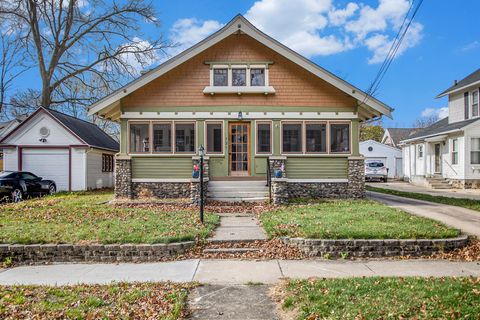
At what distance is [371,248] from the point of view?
7.20 metres

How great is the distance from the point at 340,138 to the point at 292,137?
2.02 meters

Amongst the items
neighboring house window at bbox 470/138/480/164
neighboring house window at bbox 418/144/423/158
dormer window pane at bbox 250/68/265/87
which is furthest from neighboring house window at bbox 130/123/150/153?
neighboring house window at bbox 418/144/423/158

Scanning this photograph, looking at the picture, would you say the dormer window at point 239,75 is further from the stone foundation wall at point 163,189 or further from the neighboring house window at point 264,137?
the stone foundation wall at point 163,189

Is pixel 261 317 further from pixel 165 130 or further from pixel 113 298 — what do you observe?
pixel 165 130

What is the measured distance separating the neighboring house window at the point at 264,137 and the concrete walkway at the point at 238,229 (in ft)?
14.8

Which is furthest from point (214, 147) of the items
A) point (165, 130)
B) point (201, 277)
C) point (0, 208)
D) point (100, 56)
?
point (100, 56)

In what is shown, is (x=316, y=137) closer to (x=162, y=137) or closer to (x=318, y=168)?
(x=318, y=168)

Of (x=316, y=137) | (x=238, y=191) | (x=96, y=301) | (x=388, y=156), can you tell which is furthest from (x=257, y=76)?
(x=388, y=156)

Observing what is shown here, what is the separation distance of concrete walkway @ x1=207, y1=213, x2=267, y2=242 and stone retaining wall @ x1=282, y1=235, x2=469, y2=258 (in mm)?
1279

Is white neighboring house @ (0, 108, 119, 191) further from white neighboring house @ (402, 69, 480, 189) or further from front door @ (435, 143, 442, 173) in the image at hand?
front door @ (435, 143, 442, 173)

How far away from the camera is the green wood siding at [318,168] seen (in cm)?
1500

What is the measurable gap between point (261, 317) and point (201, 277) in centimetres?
180

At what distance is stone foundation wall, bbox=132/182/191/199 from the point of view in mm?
14875

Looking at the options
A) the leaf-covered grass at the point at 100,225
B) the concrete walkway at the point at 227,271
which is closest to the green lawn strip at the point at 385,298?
the concrete walkway at the point at 227,271
